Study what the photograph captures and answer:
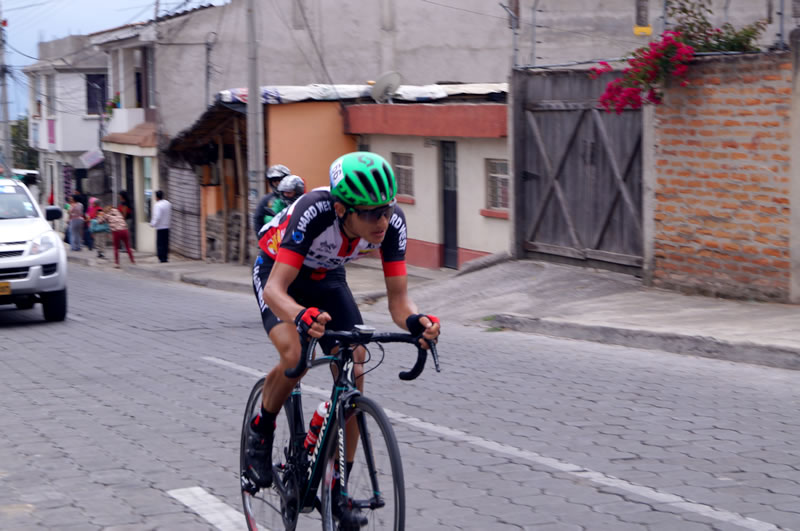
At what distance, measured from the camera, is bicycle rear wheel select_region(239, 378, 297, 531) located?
4.71 m

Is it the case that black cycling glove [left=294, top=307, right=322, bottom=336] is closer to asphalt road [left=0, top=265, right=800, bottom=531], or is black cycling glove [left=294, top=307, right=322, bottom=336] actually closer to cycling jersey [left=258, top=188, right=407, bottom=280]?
cycling jersey [left=258, top=188, right=407, bottom=280]

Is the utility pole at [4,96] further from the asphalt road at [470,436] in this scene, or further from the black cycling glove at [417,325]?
the black cycling glove at [417,325]

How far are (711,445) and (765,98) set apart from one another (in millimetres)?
6339

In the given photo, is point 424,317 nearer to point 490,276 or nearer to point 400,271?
point 400,271

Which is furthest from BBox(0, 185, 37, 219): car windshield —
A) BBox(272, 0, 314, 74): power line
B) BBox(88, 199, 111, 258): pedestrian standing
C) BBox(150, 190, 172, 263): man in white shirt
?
BBox(88, 199, 111, 258): pedestrian standing

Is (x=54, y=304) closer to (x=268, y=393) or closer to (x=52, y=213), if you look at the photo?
(x=52, y=213)

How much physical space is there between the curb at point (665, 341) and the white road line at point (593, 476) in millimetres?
3531

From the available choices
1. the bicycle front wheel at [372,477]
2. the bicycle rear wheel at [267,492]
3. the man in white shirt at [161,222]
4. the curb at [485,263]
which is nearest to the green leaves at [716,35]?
the curb at [485,263]

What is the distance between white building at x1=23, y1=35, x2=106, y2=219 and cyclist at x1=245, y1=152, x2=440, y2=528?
1588 inches

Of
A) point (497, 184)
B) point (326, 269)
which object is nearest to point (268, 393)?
point (326, 269)

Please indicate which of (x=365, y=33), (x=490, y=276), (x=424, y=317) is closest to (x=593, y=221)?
(x=490, y=276)

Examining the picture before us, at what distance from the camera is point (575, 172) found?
15141mm

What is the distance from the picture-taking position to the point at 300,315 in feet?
12.9

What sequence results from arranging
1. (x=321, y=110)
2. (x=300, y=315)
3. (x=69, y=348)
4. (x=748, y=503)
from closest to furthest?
(x=300, y=315) → (x=748, y=503) → (x=69, y=348) → (x=321, y=110)
